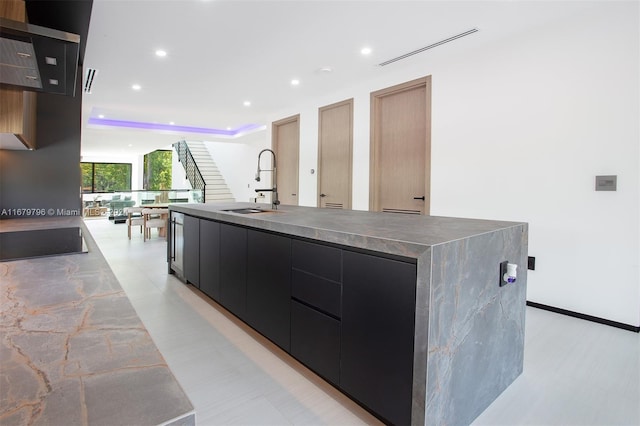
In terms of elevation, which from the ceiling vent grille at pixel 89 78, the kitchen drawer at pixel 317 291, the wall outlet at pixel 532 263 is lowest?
the wall outlet at pixel 532 263

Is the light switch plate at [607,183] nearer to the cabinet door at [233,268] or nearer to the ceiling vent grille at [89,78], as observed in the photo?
the cabinet door at [233,268]

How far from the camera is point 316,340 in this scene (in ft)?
5.84

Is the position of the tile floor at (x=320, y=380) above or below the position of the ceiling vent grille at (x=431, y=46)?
below

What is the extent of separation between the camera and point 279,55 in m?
3.96

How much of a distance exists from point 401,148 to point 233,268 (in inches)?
112

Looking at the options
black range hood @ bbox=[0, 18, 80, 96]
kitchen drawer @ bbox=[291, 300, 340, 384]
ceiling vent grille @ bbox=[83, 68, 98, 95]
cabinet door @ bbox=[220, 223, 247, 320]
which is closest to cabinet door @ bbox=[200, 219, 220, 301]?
cabinet door @ bbox=[220, 223, 247, 320]

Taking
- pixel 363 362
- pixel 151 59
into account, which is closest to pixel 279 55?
pixel 151 59

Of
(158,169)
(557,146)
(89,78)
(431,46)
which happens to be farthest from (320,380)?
(158,169)

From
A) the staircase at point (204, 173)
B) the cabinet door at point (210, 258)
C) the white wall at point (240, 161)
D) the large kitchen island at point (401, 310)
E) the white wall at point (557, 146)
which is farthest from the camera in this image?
the staircase at point (204, 173)

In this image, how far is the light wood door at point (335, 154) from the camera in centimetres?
518

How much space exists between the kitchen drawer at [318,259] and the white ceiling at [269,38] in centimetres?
220

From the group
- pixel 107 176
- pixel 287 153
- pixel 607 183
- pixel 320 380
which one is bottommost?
pixel 320 380

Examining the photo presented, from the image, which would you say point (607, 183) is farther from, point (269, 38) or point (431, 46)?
point (269, 38)

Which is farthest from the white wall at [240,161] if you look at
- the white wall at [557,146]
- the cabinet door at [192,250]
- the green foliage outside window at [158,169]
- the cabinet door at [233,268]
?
the cabinet door at [233,268]
